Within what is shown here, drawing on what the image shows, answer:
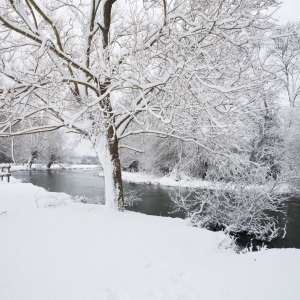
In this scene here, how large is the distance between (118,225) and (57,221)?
142cm

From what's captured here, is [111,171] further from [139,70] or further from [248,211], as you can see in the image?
[248,211]

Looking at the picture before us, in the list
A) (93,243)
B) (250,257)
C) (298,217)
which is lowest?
(298,217)

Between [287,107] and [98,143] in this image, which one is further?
[287,107]

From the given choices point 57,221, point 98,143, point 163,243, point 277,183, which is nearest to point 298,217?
point 277,183

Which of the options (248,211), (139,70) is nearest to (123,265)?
(139,70)

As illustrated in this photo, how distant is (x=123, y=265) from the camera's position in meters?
3.37

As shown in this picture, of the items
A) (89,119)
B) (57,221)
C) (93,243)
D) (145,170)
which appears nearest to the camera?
(93,243)

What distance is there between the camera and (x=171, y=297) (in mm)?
2773

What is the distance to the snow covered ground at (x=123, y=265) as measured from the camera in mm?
2709

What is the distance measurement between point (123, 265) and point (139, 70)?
3306 mm

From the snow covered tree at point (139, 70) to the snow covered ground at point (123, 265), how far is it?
233cm

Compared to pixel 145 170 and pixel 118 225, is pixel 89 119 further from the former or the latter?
pixel 145 170

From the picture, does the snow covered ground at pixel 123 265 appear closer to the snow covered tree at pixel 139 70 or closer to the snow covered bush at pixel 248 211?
the snow covered tree at pixel 139 70

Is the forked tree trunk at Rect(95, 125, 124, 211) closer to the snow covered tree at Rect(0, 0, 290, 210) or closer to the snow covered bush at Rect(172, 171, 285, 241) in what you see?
the snow covered tree at Rect(0, 0, 290, 210)
